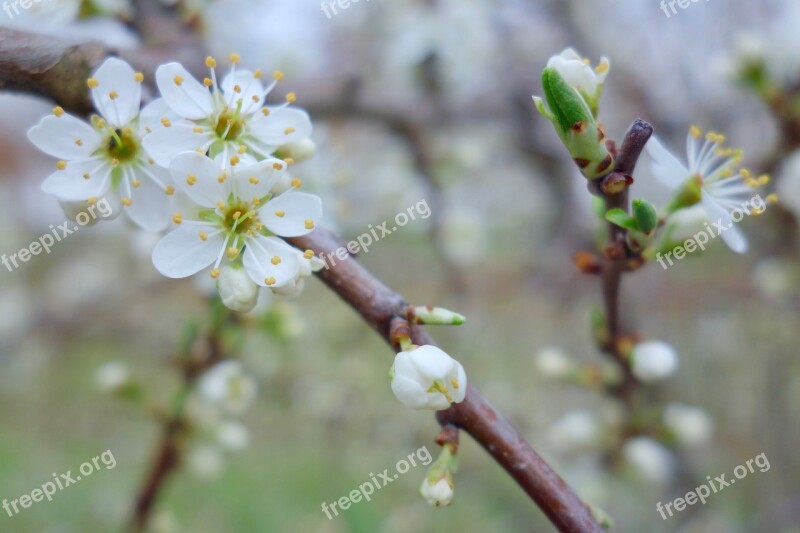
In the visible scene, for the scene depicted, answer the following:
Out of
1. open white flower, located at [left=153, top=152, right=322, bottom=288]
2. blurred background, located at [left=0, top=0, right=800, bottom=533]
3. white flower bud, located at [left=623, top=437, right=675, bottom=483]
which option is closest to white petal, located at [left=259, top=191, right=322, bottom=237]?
open white flower, located at [left=153, top=152, right=322, bottom=288]

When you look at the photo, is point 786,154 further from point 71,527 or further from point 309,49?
point 71,527

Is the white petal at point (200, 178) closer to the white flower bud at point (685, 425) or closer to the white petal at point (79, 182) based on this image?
the white petal at point (79, 182)

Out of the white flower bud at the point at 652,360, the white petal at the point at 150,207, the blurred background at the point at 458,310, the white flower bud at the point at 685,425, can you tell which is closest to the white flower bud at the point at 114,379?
the blurred background at the point at 458,310

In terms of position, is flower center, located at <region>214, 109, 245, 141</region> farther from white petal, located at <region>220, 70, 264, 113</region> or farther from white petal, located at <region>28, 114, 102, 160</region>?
white petal, located at <region>28, 114, 102, 160</region>

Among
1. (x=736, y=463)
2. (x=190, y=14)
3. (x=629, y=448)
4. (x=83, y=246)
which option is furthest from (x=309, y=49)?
(x=83, y=246)

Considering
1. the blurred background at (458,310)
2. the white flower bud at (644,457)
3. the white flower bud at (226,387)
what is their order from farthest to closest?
1. the blurred background at (458,310)
2. the white flower bud at (644,457)
3. the white flower bud at (226,387)

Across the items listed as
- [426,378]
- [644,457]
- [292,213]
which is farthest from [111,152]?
[644,457]

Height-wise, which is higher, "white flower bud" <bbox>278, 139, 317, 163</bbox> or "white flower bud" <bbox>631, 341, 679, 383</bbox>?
"white flower bud" <bbox>278, 139, 317, 163</bbox>
